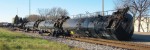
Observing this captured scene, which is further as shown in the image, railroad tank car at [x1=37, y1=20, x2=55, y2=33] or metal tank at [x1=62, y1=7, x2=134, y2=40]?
railroad tank car at [x1=37, y1=20, x2=55, y2=33]

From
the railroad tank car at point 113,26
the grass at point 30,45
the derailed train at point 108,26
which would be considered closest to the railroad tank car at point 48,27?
the derailed train at point 108,26

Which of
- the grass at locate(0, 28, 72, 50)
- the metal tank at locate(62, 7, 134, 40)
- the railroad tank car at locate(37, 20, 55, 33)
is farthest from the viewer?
the railroad tank car at locate(37, 20, 55, 33)

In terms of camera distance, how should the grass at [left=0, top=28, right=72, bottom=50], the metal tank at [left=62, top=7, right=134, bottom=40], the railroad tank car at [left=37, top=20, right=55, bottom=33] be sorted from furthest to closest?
the railroad tank car at [left=37, top=20, right=55, bottom=33] → the metal tank at [left=62, top=7, right=134, bottom=40] → the grass at [left=0, top=28, right=72, bottom=50]

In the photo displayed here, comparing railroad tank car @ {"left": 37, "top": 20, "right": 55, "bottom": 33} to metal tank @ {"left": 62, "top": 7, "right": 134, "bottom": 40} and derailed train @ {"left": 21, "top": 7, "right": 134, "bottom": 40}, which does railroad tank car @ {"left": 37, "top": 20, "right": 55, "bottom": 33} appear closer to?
derailed train @ {"left": 21, "top": 7, "right": 134, "bottom": 40}

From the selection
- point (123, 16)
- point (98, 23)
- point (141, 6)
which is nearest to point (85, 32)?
point (98, 23)

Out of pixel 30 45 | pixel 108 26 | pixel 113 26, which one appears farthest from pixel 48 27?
pixel 30 45

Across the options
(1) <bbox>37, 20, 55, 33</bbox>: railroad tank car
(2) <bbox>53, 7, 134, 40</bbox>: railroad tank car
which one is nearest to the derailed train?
(2) <bbox>53, 7, 134, 40</bbox>: railroad tank car

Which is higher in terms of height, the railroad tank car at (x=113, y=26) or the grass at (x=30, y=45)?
the railroad tank car at (x=113, y=26)

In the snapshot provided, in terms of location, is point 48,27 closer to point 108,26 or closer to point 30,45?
point 108,26

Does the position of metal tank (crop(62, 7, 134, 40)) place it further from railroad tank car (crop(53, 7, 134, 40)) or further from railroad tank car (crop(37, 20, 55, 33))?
railroad tank car (crop(37, 20, 55, 33))

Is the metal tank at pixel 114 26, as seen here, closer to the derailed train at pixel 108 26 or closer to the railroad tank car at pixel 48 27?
the derailed train at pixel 108 26

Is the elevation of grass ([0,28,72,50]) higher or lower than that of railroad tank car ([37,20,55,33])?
lower

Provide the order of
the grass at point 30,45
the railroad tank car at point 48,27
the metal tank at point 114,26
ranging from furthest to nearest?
the railroad tank car at point 48,27 → the metal tank at point 114,26 → the grass at point 30,45

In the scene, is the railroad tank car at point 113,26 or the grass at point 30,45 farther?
the railroad tank car at point 113,26
